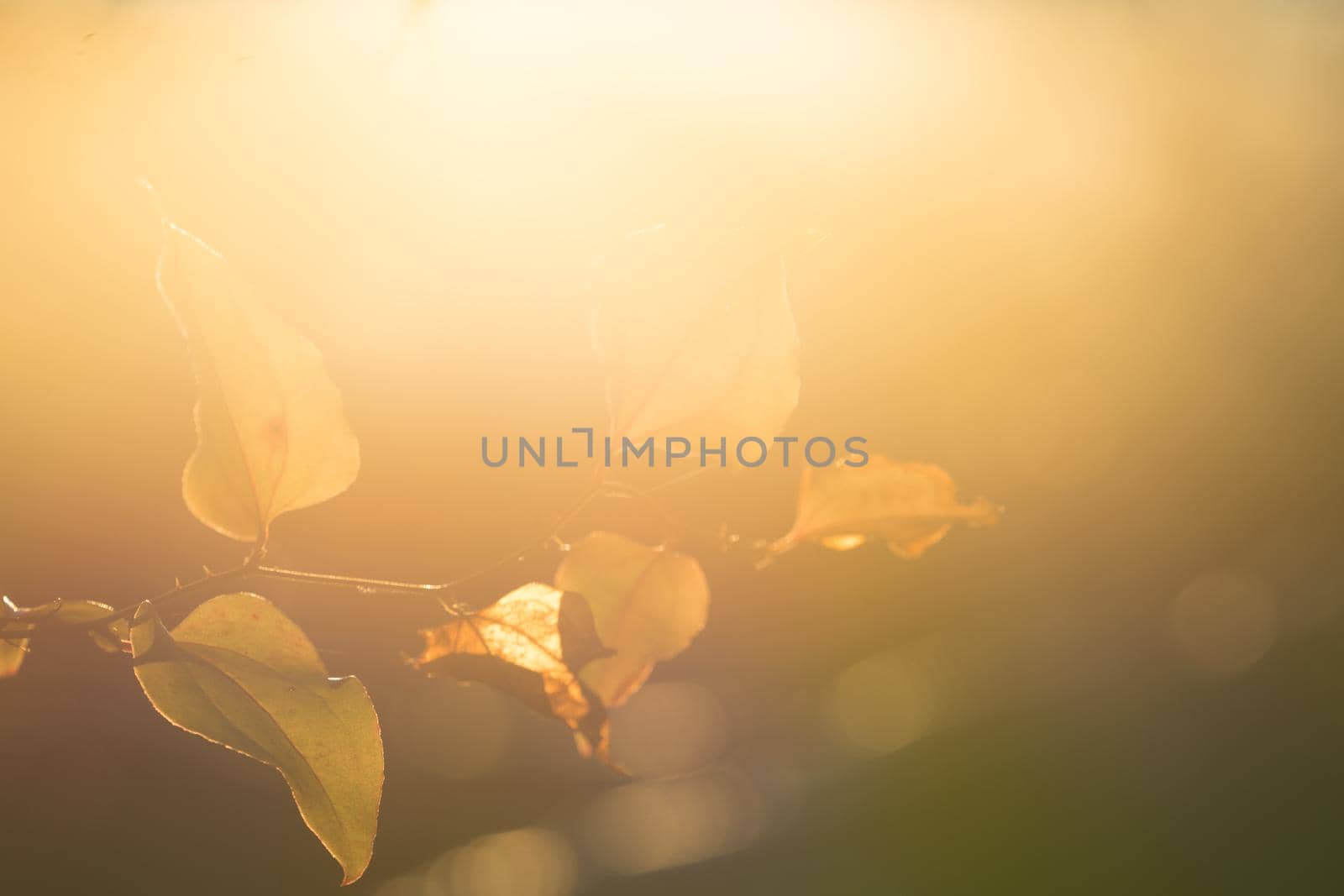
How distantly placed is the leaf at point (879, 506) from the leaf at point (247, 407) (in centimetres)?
9

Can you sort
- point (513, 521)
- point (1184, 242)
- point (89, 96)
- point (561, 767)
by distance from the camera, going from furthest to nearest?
point (1184, 242), point (561, 767), point (513, 521), point (89, 96)

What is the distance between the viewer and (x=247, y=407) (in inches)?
7.1

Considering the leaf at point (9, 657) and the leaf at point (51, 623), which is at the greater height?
the leaf at point (51, 623)

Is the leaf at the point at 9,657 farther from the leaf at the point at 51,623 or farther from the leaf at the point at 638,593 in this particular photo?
the leaf at the point at 638,593

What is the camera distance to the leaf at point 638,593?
0.66 ft

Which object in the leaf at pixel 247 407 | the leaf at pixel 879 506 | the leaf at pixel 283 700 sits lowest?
the leaf at pixel 283 700

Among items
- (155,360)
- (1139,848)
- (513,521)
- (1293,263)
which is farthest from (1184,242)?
(155,360)

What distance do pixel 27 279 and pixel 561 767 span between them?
0.42m

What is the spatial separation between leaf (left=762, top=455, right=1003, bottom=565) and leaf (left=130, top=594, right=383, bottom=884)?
84 mm

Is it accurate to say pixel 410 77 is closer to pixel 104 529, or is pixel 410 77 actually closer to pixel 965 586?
pixel 104 529

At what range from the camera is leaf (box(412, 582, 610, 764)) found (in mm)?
184

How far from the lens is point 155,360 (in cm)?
45

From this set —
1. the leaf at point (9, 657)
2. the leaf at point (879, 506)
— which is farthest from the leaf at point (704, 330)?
the leaf at point (9, 657)

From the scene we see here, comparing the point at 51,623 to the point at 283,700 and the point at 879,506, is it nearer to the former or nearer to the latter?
the point at 283,700
